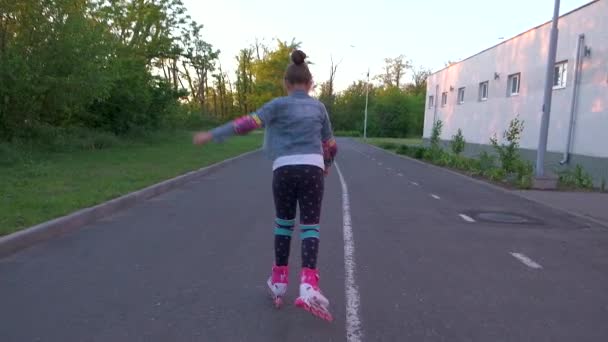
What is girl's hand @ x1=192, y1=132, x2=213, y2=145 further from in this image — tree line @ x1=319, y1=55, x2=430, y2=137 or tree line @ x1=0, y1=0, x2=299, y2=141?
tree line @ x1=319, y1=55, x2=430, y2=137

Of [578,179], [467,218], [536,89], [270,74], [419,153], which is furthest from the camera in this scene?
[270,74]

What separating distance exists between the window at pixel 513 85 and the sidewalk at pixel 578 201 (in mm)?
10869

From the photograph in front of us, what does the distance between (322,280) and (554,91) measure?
56.2 ft

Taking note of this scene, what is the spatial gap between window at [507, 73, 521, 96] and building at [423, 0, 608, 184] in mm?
42

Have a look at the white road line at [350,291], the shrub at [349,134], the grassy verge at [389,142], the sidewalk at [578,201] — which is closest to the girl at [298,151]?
the white road line at [350,291]

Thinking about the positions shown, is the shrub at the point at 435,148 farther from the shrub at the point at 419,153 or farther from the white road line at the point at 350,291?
the white road line at the point at 350,291

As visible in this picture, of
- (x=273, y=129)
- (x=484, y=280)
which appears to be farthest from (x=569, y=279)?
(x=273, y=129)

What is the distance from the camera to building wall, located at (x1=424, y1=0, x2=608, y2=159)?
1664 cm

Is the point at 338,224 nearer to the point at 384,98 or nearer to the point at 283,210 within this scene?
the point at 283,210

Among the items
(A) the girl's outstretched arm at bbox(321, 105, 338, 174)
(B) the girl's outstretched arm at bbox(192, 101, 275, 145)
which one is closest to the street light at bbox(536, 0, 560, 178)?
(A) the girl's outstretched arm at bbox(321, 105, 338, 174)

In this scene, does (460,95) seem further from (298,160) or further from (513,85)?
(298,160)

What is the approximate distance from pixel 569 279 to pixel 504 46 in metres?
→ 21.7

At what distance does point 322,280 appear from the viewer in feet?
17.5

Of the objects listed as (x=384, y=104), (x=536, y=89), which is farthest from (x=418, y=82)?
(x=536, y=89)
